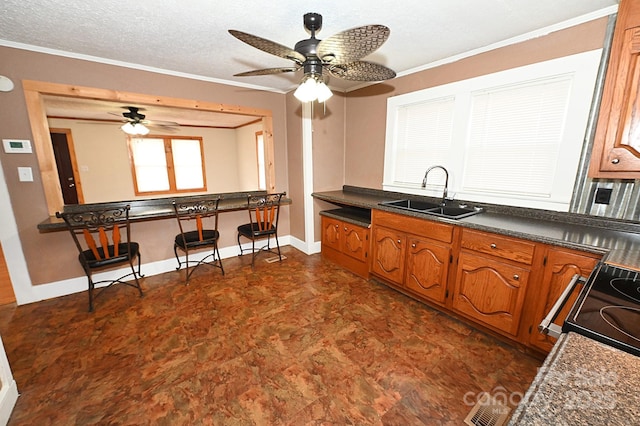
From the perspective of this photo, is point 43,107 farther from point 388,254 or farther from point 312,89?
point 388,254

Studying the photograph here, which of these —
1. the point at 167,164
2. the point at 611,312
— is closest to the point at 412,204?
the point at 611,312

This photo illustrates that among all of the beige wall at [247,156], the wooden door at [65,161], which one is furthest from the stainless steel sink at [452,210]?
the wooden door at [65,161]

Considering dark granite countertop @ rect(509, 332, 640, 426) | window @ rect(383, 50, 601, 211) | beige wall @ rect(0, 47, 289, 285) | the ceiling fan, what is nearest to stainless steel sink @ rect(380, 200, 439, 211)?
window @ rect(383, 50, 601, 211)

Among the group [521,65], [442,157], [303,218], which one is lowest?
[303,218]

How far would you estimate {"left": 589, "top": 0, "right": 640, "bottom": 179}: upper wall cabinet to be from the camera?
4.50 feet

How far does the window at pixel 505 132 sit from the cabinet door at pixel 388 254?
2.33ft

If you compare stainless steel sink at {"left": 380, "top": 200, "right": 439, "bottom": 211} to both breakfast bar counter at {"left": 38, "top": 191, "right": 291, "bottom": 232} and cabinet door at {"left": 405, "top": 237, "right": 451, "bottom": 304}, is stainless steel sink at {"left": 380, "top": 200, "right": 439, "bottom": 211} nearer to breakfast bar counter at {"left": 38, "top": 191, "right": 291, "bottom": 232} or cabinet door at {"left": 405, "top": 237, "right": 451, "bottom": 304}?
cabinet door at {"left": 405, "top": 237, "right": 451, "bottom": 304}

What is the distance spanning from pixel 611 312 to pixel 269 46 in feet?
6.15

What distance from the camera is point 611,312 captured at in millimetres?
894

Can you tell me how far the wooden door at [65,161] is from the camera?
5.34m

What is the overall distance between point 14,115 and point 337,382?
3.51 m

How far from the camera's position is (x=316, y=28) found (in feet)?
5.67

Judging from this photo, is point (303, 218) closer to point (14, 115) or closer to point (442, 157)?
point (442, 157)

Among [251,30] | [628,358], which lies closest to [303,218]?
[251,30]
